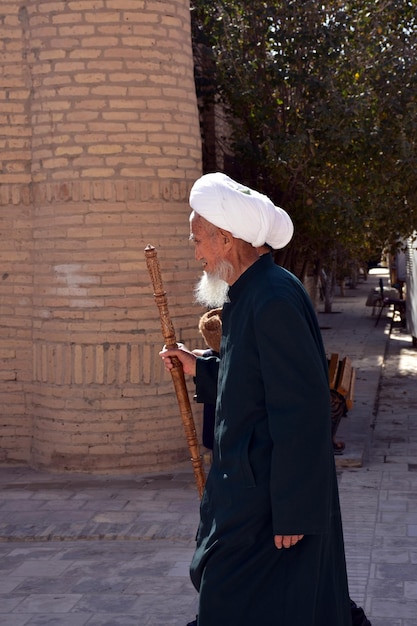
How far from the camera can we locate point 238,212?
3.63 metres

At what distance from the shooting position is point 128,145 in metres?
8.37

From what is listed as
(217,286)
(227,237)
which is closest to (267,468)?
(217,286)

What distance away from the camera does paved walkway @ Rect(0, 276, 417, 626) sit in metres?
5.57

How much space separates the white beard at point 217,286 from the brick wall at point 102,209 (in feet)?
14.9

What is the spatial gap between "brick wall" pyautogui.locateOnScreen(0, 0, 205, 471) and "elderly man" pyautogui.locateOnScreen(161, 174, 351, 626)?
4.78 meters

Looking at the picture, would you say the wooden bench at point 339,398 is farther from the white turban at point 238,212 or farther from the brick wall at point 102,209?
the white turban at point 238,212

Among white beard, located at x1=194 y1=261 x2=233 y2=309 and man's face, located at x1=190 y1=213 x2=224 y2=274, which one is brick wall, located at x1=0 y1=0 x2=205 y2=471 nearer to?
white beard, located at x1=194 y1=261 x2=233 y2=309

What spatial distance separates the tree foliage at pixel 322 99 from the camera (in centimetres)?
1030

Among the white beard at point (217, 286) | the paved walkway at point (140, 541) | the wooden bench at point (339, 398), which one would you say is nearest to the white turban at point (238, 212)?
the white beard at point (217, 286)

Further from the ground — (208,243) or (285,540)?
(208,243)

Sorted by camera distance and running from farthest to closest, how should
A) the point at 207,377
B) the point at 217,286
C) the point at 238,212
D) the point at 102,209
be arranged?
the point at 102,209
the point at 207,377
the point at 217,286
the point at 238,212

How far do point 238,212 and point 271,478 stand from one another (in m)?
0.86

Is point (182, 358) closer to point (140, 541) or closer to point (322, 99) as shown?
point (140, 541)

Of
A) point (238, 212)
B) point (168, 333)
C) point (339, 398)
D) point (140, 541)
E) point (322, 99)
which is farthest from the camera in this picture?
point (322, 99)
